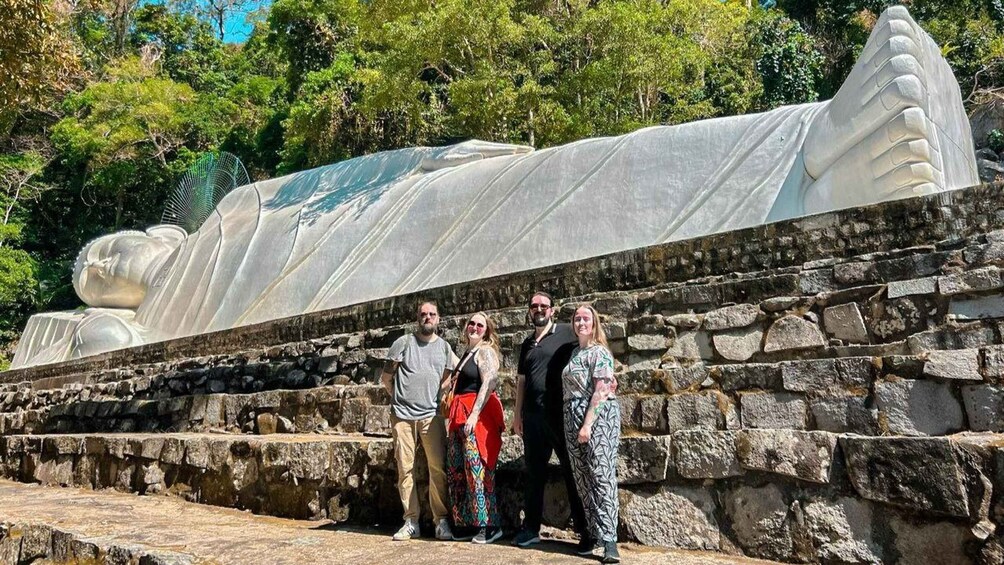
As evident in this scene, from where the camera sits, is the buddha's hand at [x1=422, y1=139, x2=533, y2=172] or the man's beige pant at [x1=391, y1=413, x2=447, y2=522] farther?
the buddha's hand at [x1=422, y1=139, x2=533, y2=172]

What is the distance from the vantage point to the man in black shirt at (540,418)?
2.99 metres

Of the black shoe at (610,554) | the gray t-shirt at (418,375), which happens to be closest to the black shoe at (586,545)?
the black shoe at (610,554)

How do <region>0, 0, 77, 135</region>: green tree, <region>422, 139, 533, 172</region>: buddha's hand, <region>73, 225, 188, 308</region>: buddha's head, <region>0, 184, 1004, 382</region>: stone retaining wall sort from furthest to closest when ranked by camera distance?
<region>73, 225, 188, 308</region>: buddha's head → <region>422, 139, 533, 172</region>: buddha's hand → <region>0, 0, 77, 135</region>: green tree → <region>0, 184, 1004, 382</region>: stone retaining wall

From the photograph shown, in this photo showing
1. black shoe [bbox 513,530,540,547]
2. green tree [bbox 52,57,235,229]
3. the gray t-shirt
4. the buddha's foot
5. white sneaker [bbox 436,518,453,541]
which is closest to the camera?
black shoe [bbox 513,530,540,547]

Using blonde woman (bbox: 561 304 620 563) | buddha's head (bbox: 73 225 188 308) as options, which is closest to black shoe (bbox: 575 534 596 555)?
blonde woman (bbox: 561 304 620 563)

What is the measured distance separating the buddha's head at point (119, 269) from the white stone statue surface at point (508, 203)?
0.8 inches

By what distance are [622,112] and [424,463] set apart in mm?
11784

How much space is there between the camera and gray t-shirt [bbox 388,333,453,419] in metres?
3.35

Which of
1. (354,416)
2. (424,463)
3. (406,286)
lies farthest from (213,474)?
(406,286)

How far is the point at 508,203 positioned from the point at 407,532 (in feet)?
13.1

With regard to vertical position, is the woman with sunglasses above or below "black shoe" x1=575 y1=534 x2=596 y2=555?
above

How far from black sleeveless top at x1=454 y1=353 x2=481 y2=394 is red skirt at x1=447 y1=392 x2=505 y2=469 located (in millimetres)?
22

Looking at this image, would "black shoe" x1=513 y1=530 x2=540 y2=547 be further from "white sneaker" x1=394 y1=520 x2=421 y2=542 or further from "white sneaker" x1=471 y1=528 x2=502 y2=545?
"white sneaker" x1=394 y1=520 x2=421 y2=542

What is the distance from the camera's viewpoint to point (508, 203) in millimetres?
→ 6926
